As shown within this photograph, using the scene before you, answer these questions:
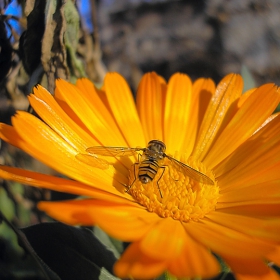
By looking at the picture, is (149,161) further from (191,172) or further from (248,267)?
(248,267)

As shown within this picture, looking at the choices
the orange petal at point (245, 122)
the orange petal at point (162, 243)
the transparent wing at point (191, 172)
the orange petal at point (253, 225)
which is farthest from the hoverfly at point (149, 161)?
the orange petal at point (162, 243)

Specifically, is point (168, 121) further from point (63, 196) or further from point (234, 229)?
point (234, 229)

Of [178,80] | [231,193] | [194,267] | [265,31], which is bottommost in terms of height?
[194,267]

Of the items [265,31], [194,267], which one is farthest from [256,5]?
[194,267]

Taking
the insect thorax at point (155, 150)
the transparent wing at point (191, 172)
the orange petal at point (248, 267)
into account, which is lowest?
the orange petal at point (248, 267)

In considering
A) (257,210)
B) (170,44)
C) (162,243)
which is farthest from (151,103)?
(170,44)

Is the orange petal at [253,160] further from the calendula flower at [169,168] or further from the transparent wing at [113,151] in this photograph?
the transparent wing at [113,151]
